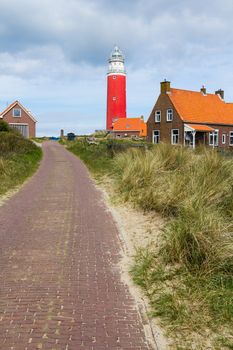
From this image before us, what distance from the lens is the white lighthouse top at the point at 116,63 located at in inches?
2329

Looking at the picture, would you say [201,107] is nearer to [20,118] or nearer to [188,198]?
[20,118]

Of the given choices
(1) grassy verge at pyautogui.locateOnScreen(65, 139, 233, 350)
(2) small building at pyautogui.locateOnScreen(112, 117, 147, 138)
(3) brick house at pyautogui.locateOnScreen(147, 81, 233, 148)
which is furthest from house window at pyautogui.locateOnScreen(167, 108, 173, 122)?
(1) grassy verge at pyautogui.locateOnScreen(65, 139, 233, 350)

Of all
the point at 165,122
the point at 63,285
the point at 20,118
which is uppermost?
the point at 20,118

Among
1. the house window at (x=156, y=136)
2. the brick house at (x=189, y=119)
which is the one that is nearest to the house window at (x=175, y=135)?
the brick house at (x=189, y=119)

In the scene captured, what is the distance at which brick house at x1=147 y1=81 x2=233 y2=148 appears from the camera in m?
36.0

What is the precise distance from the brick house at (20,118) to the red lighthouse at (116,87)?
14.3 m

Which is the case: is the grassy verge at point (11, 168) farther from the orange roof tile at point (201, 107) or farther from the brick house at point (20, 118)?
the brick house at point (20, 118)

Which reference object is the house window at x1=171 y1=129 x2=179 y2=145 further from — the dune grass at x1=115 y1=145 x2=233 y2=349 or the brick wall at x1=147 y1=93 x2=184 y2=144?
the dune grass at x1=115 y1=145 x2=233 y2=349

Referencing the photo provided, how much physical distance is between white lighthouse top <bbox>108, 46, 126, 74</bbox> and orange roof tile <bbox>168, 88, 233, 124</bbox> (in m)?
22.0

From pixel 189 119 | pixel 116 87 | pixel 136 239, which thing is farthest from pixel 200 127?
pixel 136 239

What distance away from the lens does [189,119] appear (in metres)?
36.2

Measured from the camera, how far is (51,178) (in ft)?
48.6

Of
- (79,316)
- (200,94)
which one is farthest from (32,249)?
(200,94)

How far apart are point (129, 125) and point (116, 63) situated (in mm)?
11129
